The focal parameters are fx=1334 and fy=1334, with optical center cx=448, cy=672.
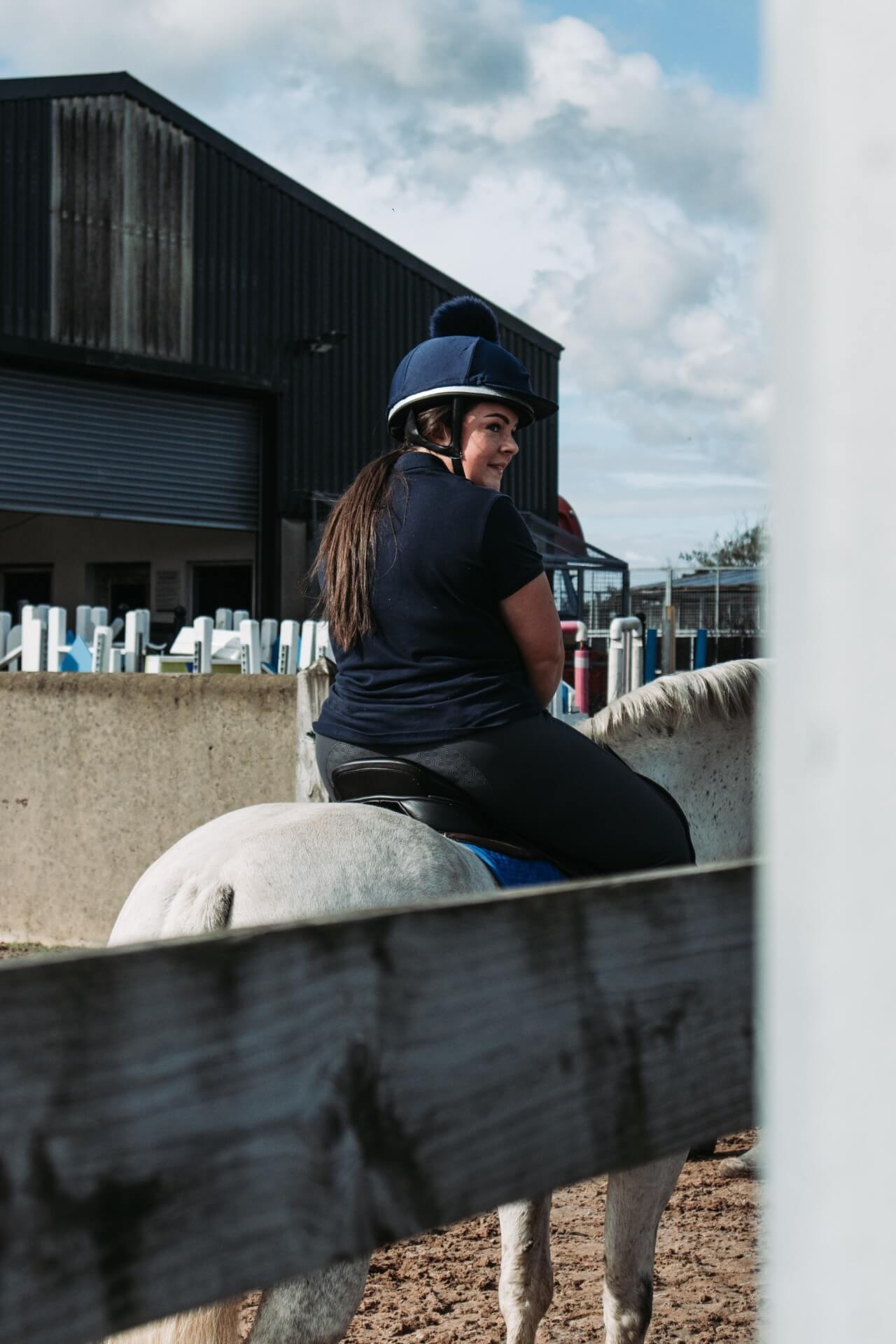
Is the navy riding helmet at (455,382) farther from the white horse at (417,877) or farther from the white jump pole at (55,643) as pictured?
the white jump pole at (55,643)

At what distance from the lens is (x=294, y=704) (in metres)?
6.52

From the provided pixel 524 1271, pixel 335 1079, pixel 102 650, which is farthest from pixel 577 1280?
pixel 102 650

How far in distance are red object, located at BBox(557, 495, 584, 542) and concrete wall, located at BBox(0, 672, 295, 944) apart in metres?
21.5

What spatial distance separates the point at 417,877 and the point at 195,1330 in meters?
0.89

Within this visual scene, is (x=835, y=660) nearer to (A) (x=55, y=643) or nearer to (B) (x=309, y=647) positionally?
(A) (x=55, y=643)

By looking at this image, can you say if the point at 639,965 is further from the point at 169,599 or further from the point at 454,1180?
the point at 169,599

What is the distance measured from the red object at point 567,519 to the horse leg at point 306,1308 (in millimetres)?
26109

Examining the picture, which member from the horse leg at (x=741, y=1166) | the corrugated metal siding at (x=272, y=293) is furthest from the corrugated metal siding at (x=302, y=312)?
the horse leg at (x=741, y=1166)

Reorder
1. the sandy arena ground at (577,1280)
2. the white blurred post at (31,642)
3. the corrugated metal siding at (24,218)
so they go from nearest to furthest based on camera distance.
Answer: the sandy arena ground at (577,1280) < the white blurred post at (31,642) < the corrugated metal siding at (24,218)

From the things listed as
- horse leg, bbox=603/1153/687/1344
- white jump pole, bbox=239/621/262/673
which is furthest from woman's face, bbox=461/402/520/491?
white jump pole, bbox=239/621/262/673

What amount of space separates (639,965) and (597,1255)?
10.6 ft

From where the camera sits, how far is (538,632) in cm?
307

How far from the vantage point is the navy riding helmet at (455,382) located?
3.23m

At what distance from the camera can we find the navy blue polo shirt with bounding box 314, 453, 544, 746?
2.95 metres
